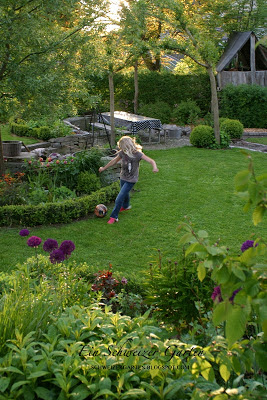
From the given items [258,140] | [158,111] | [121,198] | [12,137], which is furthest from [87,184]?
[158,111]

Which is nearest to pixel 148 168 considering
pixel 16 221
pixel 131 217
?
pixel 131 217

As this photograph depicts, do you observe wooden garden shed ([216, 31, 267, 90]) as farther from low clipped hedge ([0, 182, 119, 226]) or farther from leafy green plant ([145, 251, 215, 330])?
leafy green plant ([145, 251, 215, 330])

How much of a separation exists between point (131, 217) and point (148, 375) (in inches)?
234

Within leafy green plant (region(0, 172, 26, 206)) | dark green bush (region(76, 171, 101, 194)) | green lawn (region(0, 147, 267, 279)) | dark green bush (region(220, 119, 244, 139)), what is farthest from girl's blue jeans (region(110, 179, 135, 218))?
dark green bush (region(220, 119, 244, 139))

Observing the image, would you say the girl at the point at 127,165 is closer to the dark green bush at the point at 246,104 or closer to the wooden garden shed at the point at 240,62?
the dark green bush at the point at 246,104

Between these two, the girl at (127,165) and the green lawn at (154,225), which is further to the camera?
the girl at (127,165)

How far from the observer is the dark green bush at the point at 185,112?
65.9 feet

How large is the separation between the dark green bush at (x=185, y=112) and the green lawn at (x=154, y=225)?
8.20m

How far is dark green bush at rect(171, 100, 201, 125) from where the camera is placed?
791 inches

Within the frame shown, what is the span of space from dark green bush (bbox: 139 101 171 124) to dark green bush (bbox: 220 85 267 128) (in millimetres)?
2499

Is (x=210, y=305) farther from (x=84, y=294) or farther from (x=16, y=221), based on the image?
(x=16, y=221)

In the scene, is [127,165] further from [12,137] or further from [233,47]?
[233,47]

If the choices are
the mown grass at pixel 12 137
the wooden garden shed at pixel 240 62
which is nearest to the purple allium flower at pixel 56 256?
the mown grass at pixel 12 137

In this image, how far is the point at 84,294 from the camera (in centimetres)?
436
